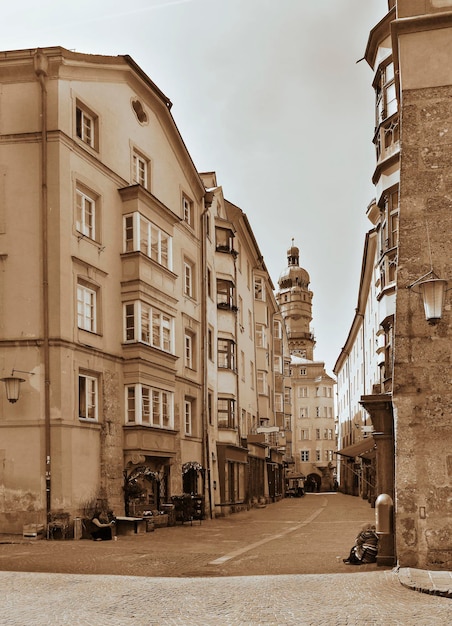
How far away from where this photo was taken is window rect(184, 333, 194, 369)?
32094mm

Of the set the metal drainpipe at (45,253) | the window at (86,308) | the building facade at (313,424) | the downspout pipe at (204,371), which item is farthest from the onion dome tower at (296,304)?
the metal drainpipe at (45,253)

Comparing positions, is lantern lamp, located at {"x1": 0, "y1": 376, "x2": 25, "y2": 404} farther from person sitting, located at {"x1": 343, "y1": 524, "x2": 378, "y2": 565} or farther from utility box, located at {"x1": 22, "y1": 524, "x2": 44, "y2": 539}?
person sitting, located at {"x1": 343, "y1": 524, "x2": 378, "y2": 565}

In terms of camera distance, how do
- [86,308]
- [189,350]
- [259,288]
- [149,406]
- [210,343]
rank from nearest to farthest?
[86,308] < [149,406] < [189,350] < [210,343] < [259,288]

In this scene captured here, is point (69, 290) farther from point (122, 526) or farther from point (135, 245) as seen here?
point (122, 526)

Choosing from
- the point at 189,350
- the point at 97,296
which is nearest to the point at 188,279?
the point at 189,350

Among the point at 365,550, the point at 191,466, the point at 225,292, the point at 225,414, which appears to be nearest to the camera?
the point at 365,550

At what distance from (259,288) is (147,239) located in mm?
25852

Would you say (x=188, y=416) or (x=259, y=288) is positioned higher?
(x=259, y=288)

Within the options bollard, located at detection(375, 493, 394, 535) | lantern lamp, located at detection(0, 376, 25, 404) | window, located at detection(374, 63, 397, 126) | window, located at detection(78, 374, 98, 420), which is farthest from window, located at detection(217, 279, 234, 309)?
bollard, located at detection(375, 493, 394, 535)

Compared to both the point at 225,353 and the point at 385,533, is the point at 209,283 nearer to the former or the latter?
the point at 225,353

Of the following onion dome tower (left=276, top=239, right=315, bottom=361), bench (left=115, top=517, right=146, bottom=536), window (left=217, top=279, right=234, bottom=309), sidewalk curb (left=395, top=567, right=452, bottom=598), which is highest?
onion dome tower (left=276, top=239, right=315, bottom=361)

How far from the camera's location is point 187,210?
3375cm

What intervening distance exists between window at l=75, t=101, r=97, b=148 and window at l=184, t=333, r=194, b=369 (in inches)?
368

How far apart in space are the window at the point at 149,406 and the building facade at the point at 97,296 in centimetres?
6
